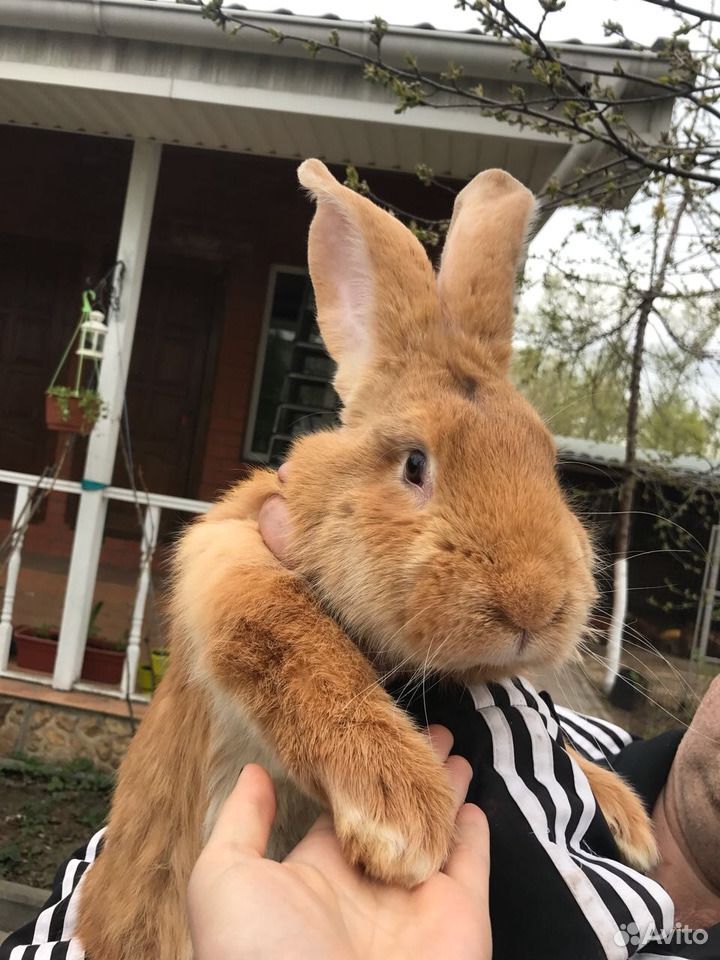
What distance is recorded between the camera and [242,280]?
21.7 ft

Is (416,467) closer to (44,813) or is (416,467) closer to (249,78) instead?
(249,78)

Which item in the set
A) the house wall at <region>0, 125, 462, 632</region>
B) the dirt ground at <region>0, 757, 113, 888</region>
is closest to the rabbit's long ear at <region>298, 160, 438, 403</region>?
the dirt ground at <region>0, 757, 113, 888</region>

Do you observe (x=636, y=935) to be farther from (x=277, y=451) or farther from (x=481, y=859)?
(x=277, y=451)

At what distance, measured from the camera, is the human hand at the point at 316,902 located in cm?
86

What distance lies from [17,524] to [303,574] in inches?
153

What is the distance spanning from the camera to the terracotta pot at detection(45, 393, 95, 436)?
14.1ft

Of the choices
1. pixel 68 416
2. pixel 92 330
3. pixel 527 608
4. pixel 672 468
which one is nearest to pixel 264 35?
pixel 92 330

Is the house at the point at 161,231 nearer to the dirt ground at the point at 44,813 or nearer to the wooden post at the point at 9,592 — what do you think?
the wooden post at the point at 9,592

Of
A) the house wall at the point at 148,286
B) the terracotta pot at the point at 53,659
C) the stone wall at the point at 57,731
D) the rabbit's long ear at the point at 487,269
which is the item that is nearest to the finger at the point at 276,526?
the rabbit's long ear at the point at 487,269

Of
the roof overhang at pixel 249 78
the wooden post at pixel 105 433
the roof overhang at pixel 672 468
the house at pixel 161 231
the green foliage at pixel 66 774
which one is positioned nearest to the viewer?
the roof overhang at pixel 249 78

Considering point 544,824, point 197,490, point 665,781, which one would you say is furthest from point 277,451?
point 544,824

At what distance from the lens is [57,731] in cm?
442

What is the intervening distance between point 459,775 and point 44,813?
3.79 m

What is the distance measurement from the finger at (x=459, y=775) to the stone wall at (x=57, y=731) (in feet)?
12.3
